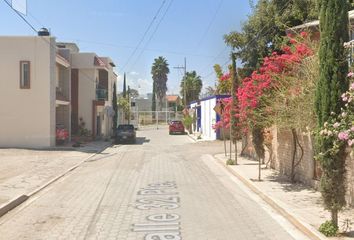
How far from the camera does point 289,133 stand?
18.5 m

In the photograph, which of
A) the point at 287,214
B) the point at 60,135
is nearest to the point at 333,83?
the point at 287,214

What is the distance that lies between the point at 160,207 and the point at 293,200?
3.34m

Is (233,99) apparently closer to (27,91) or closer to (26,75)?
(27,91)

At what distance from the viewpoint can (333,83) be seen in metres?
9.05

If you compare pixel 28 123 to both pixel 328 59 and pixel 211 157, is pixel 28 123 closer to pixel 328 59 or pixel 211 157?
pixel 211 157

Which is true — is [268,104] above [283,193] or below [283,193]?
above

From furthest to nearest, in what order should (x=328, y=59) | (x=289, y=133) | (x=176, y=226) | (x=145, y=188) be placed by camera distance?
(x=289, y=133)
(x=145, y=188)
(x=176, y=226)
(x=328, y=59)

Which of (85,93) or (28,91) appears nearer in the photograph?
(28,91)

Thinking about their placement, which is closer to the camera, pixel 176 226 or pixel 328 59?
pixel 328 59

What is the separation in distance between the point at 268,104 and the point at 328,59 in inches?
329

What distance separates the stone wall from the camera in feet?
45.6

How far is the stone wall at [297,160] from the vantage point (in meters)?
13.9

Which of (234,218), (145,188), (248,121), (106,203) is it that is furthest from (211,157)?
(234,218)

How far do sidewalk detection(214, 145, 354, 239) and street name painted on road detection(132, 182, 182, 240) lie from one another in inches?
91.4
